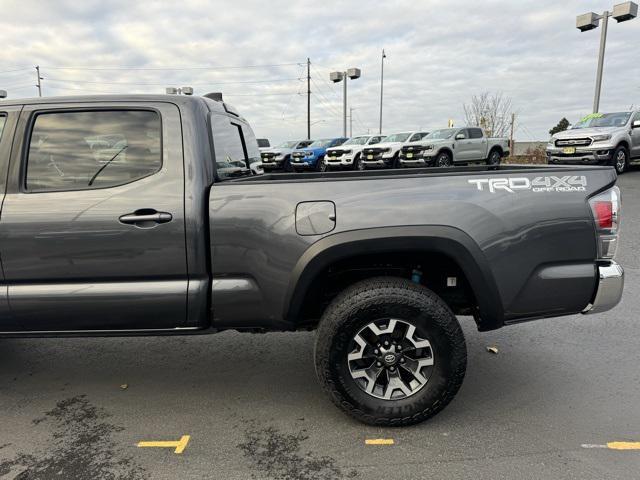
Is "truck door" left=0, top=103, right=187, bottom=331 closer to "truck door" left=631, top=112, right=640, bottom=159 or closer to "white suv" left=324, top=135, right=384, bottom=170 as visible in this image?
"truck door" left=631, top=112, right=640, bottom=159

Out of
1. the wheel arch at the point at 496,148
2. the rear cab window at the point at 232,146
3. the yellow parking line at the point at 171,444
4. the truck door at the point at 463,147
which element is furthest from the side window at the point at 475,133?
the yellow parking line at the point at 171,444

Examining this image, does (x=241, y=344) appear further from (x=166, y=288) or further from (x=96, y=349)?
(x=166, y=288)

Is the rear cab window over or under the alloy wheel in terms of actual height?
over

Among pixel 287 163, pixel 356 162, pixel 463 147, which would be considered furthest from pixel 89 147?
pixel 287 163

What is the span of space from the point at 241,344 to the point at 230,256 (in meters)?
1.54

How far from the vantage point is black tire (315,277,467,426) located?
2645 mm

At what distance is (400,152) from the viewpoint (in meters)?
19.5

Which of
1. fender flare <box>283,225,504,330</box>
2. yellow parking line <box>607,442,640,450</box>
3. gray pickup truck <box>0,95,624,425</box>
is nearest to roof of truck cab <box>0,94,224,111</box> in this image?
gray pickup truck <box>0,95,624,425</box>

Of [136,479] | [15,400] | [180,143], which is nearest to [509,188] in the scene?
[180,143]

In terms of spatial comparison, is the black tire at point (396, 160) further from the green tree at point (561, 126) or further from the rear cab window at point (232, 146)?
the green tree at point (561, 126)

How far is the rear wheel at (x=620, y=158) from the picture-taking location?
46.3ft

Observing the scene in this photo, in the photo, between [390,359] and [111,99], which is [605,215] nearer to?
→ [390,359]

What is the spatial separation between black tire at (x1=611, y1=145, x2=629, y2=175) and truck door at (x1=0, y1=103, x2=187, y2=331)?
14.8m

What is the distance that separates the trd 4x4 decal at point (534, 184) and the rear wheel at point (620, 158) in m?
13.5
